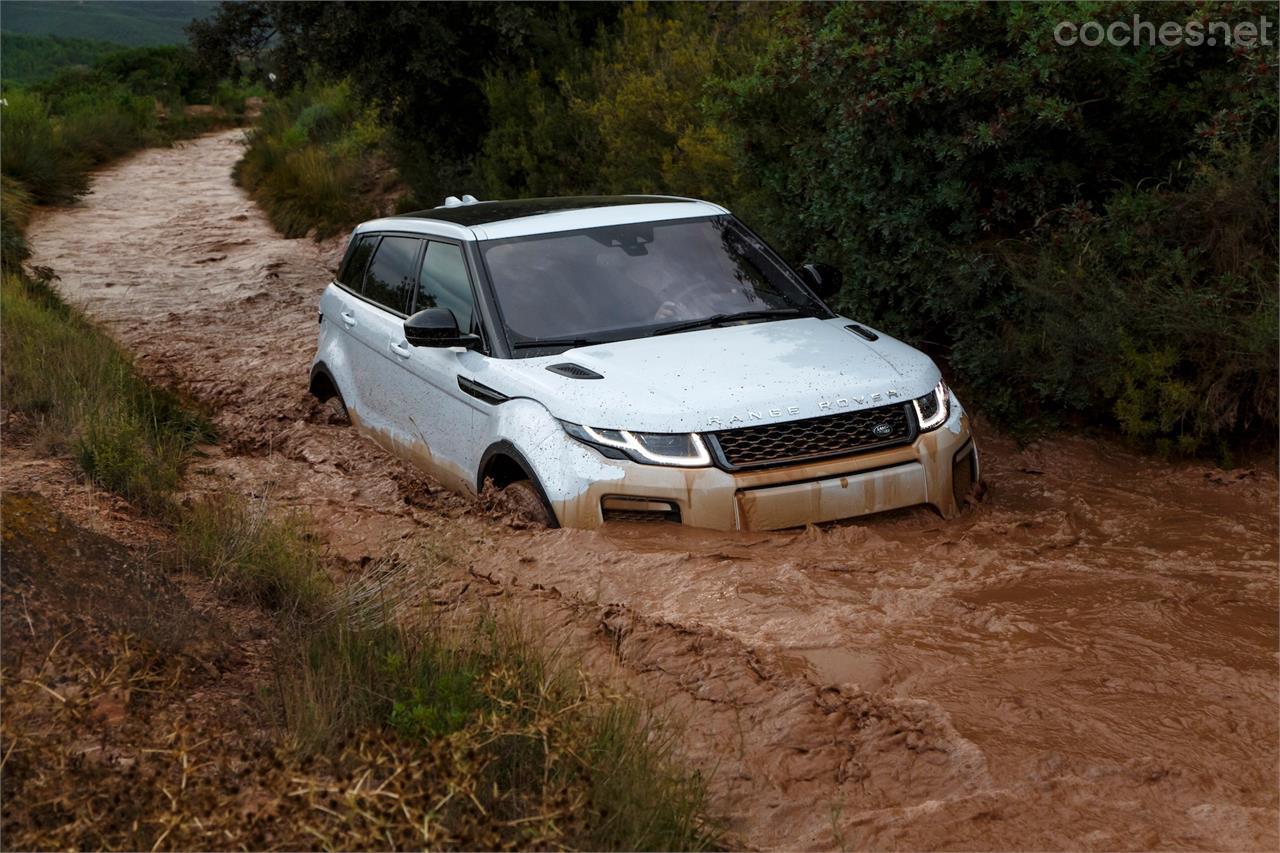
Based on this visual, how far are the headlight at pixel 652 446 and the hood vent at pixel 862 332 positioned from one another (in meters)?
1.35

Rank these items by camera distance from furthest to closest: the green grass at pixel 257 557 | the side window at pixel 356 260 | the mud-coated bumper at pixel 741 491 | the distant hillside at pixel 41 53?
the distant hillside at pixel 41 53 < the side window at pixel 356 260 < the mud-coated bumper at pixel 741 491 < the green grass at pixel 257 557

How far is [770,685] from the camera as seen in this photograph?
4.24 metres

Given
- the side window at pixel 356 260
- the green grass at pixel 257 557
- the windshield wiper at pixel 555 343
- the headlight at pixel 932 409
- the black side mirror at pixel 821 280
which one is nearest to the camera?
the green grass at pixel 257 557

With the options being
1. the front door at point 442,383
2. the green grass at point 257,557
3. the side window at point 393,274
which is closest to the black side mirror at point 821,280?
the front door at point 442,383

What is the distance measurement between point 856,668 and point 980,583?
3.30ft

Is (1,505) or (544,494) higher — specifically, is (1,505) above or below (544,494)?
above

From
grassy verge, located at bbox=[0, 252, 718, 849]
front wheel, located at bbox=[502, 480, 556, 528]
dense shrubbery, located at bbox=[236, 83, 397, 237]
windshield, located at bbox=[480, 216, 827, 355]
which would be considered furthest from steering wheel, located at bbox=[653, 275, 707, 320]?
dense shrubbery, located at bbox=[236, 83, 397, 237]

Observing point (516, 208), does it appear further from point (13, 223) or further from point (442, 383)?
point (13, 223)

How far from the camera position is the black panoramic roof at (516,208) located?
23.1 ft

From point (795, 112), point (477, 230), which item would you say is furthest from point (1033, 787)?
point (795, 112)

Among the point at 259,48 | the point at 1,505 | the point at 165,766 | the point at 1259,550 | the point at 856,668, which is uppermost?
the point at 259,48

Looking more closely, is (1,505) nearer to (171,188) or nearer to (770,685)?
(770,685)

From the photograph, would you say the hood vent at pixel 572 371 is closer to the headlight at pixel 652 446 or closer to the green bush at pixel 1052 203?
the headlight at pixel 652 446

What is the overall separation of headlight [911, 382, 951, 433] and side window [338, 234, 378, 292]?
12.1ft
